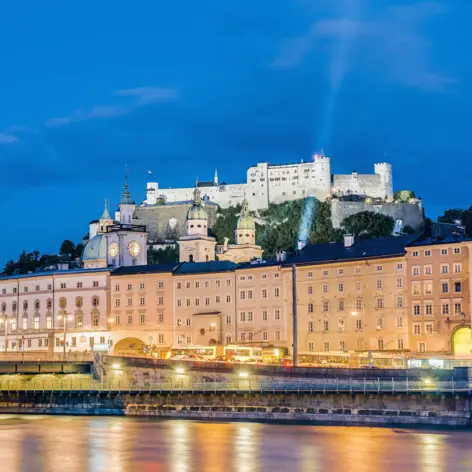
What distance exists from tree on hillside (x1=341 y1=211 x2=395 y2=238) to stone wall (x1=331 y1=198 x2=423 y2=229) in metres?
1.40

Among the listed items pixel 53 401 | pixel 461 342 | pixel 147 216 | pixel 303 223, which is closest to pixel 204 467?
pixel 53 401

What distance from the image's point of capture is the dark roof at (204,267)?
352ft

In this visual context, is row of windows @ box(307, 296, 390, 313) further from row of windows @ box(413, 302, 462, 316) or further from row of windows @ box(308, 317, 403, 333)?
row of windows @ box(413, 302, 462, 316)

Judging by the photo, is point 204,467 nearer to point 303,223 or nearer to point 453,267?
point 453,267

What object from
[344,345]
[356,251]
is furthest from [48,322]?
[356,251]

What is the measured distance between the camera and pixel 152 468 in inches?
1821

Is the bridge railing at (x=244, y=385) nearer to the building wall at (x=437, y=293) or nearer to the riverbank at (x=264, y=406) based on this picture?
the riverbank at (x=264, y=406)

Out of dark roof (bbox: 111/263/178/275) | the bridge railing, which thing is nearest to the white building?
dark roof (bbox: 111/263/178/275)

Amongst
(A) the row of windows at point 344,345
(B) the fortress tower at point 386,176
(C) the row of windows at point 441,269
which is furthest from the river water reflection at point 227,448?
(B) the fortress tower at point 386,176

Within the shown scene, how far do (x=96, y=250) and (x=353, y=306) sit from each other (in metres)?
41.6

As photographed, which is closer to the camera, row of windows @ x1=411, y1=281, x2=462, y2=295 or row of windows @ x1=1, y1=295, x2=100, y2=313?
row of windows @ x1=411, y1=281, x2=462, y2=295

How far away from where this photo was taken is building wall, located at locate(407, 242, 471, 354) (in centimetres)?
9006

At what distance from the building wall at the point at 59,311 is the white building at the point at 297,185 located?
70.0m

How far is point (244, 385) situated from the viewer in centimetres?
6888
